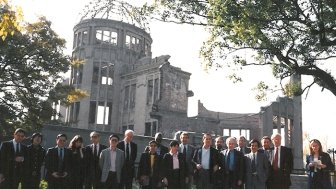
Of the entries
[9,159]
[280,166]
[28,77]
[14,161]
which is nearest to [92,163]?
[14,161]

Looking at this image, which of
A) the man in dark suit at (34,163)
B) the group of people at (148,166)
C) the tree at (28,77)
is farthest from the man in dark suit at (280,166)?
the tree at (28,77)

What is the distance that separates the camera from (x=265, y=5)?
45.1ft

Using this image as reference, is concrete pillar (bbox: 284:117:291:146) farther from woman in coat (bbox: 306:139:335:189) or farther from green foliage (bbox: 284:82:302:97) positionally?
woman in coat (bbox: 306:139:335:189)

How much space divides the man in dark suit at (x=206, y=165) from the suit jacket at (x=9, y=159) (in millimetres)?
4265

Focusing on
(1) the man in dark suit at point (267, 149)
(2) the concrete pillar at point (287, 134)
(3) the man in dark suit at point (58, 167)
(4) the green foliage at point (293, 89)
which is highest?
(4) the green foliage at point (293, 89)

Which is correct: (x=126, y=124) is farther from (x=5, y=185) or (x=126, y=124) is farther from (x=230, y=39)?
(x=5, y=185)

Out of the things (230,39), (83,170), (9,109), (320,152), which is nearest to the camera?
(320,152)

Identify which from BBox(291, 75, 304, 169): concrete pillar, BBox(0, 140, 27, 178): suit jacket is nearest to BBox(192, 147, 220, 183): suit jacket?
BBox(0, 140, 27, 178): suit jacket

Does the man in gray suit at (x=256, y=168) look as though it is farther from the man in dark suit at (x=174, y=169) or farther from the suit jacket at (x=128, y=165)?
A: the suit jacket at (x=128, y=165)

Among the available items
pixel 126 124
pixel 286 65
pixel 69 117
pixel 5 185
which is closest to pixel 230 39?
pixel 286 65

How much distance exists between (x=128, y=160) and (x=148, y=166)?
57 cm

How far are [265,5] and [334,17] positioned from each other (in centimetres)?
251

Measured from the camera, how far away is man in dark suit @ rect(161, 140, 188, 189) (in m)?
9.59

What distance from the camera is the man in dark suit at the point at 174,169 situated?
9.59 meters
